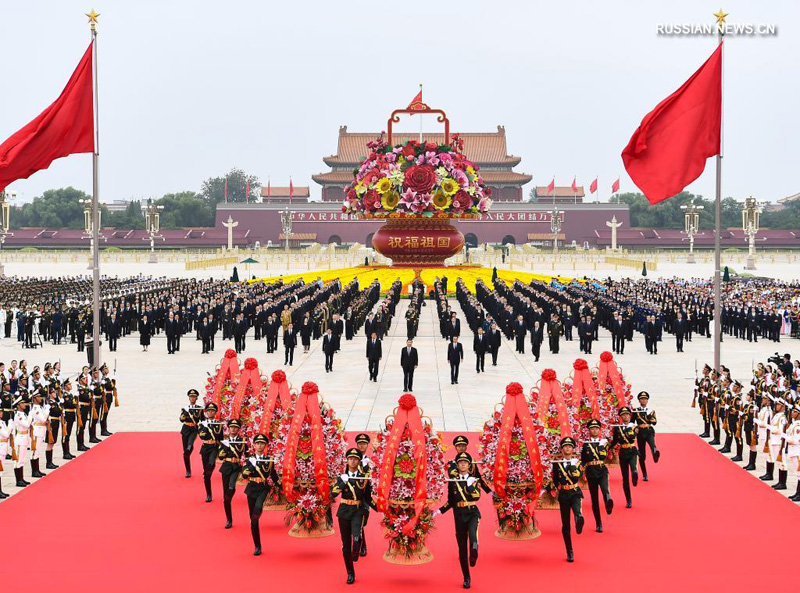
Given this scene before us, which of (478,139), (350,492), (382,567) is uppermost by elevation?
(478,139)

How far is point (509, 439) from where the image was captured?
31.7 ft

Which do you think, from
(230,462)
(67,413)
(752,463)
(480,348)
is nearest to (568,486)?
(230,462)

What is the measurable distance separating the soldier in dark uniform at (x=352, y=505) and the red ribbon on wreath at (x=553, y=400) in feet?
8.93

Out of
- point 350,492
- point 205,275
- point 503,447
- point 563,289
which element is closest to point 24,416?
point 350,492

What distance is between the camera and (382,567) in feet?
30.5

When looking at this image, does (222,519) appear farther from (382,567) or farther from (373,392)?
(373,392)

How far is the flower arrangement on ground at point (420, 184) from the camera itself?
40.4m

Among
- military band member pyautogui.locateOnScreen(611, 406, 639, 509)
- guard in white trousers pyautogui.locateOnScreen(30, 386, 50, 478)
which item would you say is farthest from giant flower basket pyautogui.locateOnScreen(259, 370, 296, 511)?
military band member pyautogui.locateOnScreen(611, 406, 639, 509)

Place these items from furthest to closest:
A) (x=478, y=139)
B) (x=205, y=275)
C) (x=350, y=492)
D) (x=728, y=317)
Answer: (x=478, y=139), (x=205, y=275), (x=728, y=317), (x=350, y=492)

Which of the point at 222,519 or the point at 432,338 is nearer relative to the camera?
the point at 222,519

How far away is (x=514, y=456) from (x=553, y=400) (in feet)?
4.74

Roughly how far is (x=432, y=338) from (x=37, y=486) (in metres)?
18.2

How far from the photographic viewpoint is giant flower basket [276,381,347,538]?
383 inches

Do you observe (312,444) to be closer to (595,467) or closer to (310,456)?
(310,456)
